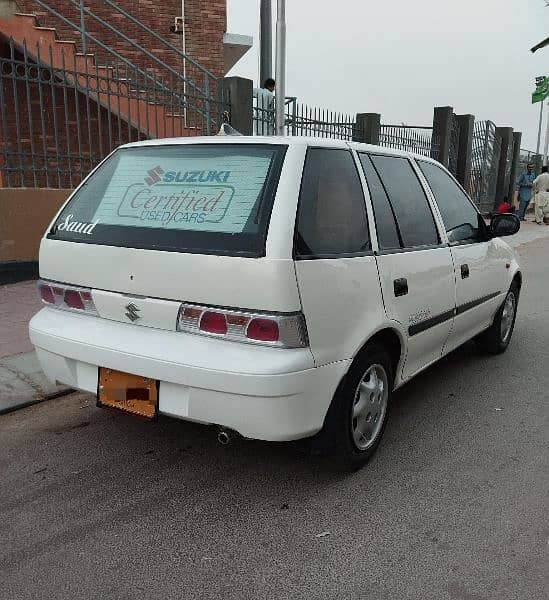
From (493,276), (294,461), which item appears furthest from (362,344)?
(493,276)

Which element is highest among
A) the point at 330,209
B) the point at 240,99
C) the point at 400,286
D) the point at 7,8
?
the point at 7,8

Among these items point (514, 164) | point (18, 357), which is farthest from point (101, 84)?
point (514, 164)

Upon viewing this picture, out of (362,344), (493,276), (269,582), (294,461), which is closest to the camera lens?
(269,582)

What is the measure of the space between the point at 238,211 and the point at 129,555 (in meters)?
1.58

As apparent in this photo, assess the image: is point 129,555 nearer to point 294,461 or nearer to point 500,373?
point 294,461

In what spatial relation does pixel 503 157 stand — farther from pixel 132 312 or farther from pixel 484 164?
pixel 132 312

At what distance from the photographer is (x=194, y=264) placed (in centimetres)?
270

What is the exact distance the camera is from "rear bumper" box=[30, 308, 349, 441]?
2576mm

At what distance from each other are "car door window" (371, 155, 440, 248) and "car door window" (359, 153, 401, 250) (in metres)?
0.06

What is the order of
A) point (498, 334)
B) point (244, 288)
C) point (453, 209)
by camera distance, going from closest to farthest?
point (244, 288) → point (453, 209) → point (498, 334)

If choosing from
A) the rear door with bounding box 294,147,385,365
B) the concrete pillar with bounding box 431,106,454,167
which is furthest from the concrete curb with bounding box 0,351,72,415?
the concrete pillar with bounding box 431,106,454,167

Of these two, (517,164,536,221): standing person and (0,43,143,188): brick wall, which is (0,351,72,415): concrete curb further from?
(517,164,536,221): standing person

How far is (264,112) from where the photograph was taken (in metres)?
10.4

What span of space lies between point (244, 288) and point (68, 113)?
22.3 feet
